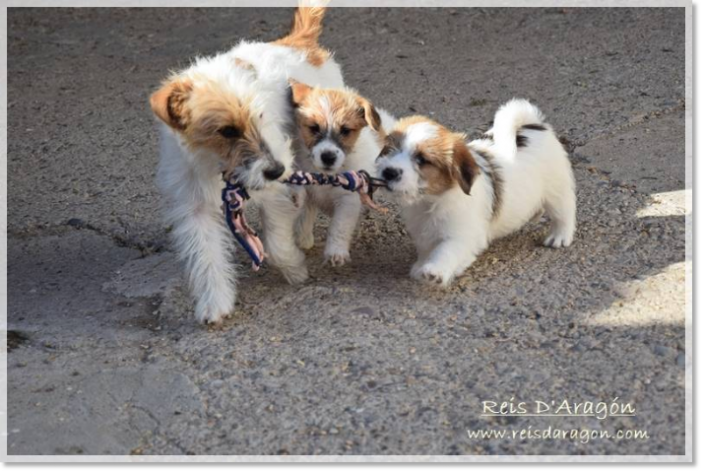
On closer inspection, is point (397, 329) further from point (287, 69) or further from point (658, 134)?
point (658, 134)

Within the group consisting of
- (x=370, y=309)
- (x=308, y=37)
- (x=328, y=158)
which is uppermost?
(x=308, y=37)

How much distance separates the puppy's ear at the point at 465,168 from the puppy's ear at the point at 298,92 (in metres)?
0.81

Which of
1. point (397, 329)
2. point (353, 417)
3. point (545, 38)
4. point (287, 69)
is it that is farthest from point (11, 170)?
point (545, 38)

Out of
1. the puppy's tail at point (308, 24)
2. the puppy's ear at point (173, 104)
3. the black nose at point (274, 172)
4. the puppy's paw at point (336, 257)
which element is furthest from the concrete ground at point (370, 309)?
the puppy's tail at point (308, 24)

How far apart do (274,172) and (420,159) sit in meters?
0.68

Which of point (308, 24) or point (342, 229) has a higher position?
point (308, 24)

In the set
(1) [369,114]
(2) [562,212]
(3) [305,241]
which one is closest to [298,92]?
(1) [369,114]

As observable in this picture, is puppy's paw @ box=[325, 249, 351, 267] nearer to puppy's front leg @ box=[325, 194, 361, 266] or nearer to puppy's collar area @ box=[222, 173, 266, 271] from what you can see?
puppy's front leg @ box=[325, 194, 361, 266]

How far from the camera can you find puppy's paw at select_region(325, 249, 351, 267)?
5.02 metres

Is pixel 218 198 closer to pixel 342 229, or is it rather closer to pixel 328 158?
pixel 328 158

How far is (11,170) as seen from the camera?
22.2ft

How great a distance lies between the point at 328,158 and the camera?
4.79m

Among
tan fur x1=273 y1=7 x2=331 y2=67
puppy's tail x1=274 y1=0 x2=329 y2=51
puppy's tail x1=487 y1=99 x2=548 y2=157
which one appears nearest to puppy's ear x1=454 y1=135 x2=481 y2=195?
puppy's tail x1=487 y1=99 x2=548 y2=157

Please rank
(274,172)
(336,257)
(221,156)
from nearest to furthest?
1. (274,172)
2. (221,156)
3. (336,257)
